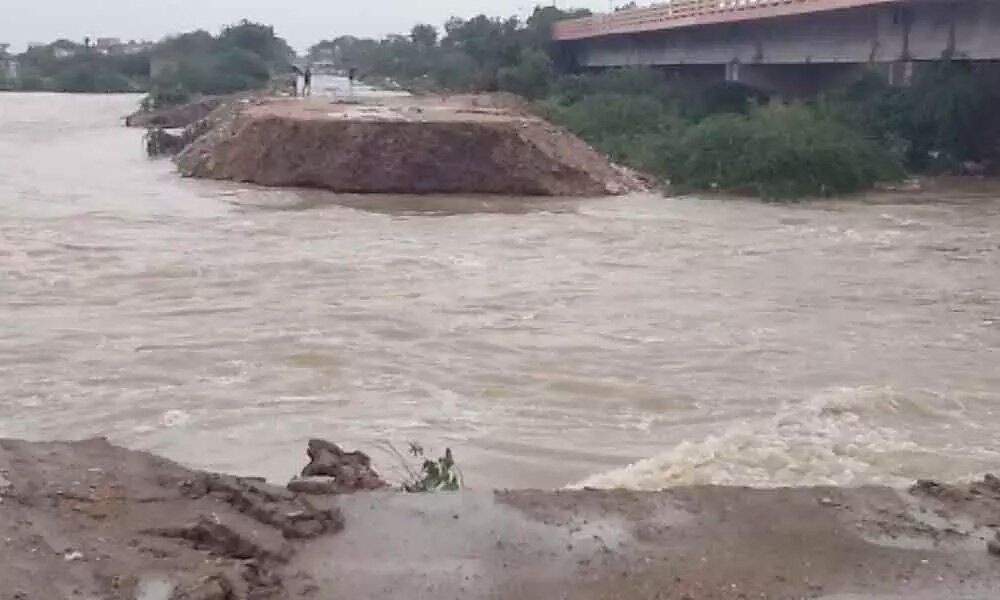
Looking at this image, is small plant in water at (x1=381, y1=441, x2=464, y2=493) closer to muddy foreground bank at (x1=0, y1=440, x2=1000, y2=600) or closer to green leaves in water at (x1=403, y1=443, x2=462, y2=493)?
green leaves in water at (x1=403, y1=443, x2=462, y2=493)

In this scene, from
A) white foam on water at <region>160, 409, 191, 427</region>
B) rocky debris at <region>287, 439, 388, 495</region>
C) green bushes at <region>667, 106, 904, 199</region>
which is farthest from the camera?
green bushes at <region>667, 106, 904, 199</region>

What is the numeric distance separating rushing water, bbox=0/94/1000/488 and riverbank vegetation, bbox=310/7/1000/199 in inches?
153

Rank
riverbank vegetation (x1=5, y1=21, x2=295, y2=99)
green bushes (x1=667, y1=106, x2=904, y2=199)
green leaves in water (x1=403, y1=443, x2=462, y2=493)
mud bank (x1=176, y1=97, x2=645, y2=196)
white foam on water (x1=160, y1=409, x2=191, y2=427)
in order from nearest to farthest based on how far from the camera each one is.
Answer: green leaves in water (x1=403, y1=443, x2=462, y2=493) < white foam on water (x1=160, y1=409, x2=191, y2=427) < mud bank (x1=176, y1=97, x2=645, y2=196) < green bushes (x1=667, y1=106, x2=904, y2=199) < riverbank vegetation (x1=5, y1=21, x2=295, y2=99)

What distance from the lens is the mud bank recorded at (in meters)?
26.8

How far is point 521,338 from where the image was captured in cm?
1291

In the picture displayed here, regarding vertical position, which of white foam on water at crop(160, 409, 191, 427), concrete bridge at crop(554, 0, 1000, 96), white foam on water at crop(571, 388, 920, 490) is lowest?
white foam on water at crop(160, 409, 191, 427)

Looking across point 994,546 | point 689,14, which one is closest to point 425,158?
point 689,14

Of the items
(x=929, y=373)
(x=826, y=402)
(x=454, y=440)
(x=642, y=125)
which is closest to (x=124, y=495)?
(x=454, y=440)

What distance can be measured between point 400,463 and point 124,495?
2753 millimetres

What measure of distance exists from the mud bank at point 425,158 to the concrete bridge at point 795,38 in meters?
7.78

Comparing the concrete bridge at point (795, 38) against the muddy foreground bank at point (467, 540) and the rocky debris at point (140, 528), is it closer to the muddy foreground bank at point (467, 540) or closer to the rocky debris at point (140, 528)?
the muddy foreground bank at point (467, 540)

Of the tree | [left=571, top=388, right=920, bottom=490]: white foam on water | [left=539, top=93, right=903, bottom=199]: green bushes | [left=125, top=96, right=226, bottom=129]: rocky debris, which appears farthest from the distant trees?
[left=571, top=388, right=920, bottom=490]: white foam on water

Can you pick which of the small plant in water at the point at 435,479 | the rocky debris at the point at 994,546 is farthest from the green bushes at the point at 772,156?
the rocky debris at the point at 994,546

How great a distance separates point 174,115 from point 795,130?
33.1 metres
